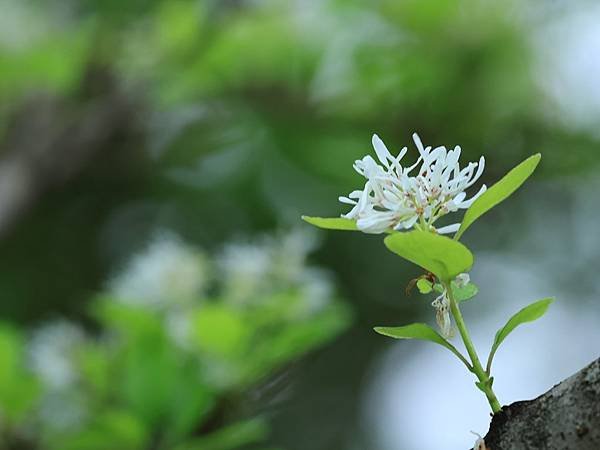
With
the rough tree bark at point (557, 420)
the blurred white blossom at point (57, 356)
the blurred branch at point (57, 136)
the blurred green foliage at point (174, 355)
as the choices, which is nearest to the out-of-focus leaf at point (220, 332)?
the blurred green foliage at point (174, 355)

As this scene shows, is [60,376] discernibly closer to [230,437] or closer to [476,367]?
[230,437]

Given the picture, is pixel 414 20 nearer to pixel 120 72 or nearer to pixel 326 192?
pixel 326 192

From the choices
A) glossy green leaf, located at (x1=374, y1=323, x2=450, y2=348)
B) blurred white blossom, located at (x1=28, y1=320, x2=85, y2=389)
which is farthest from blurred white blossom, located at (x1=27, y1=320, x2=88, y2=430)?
glossy green leaf, located at (x1=374, y1=323, x2=450, y2=348)

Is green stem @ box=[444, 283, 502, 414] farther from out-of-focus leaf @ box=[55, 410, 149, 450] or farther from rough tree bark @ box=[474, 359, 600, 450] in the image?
out-of-focus leaf @ box=[55, 410, 149, 450]

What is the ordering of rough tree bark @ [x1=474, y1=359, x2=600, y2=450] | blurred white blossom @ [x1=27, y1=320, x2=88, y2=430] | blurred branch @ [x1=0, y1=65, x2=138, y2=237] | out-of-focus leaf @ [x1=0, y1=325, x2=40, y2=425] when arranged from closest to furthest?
1. rough tree bark @ [x1=474, y1=359, x2=600, y2=450]
2. out-of-focus leaf @ [x1=0, y1=325, x2=40, y2=425]
3. blurred white blossom @ [x1=27, y1=320, x2=88, y2=430]
4. blurred branch @ [x1=0, y1=65, x2=138, y2=237]

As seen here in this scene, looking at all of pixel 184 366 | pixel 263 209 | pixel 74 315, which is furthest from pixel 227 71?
pixel 184 366

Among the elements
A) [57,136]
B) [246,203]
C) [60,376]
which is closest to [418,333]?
[60,376]

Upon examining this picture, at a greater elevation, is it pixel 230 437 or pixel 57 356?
pixel 57 356
